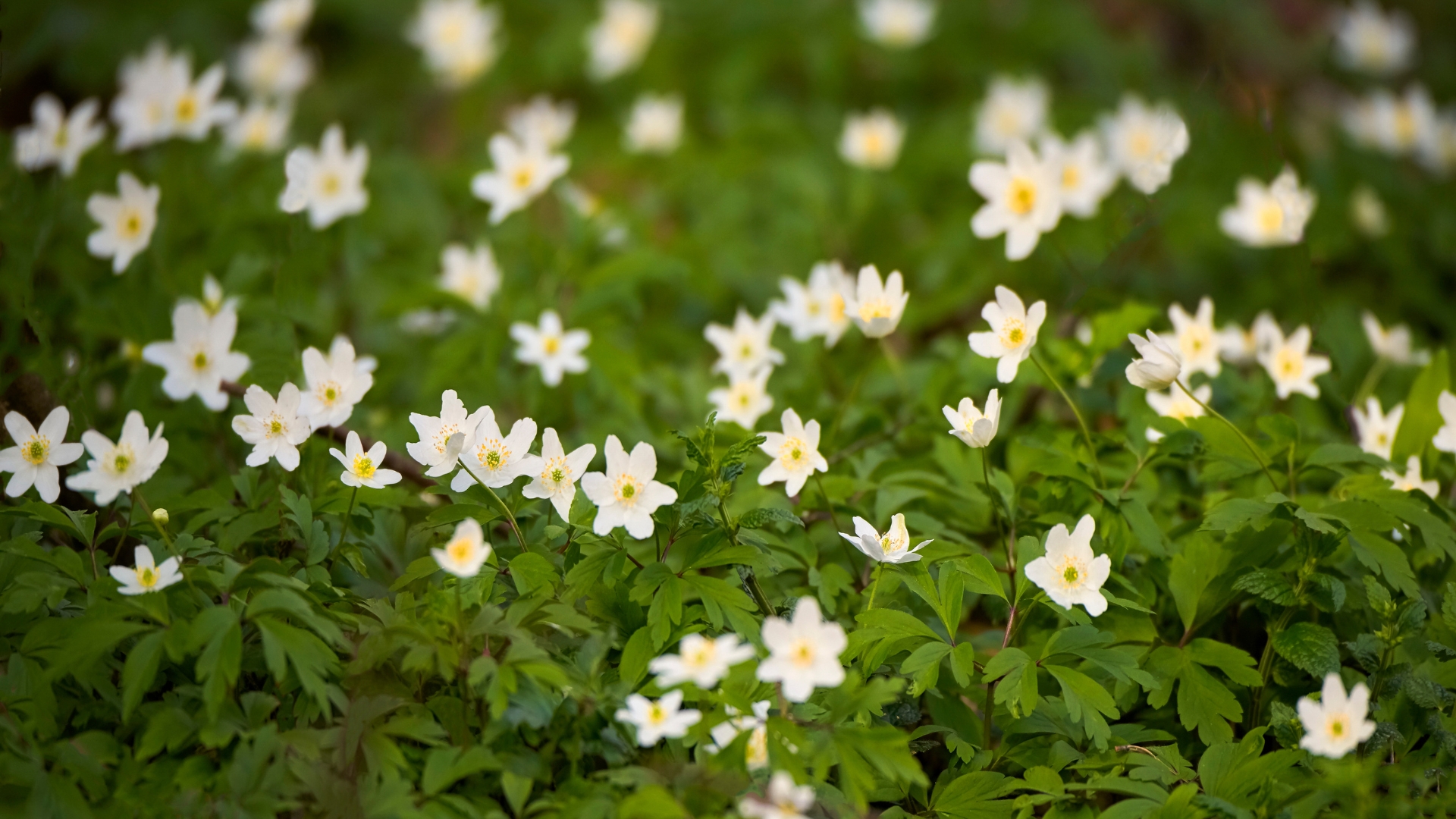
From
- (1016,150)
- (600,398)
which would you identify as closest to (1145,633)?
(1016,150)

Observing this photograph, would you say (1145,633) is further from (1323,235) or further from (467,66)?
(467,66)

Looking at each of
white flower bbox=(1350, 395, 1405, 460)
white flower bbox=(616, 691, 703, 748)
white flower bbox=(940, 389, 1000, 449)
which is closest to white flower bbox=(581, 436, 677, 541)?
white flower bbox=(616, 691, 703, 748)

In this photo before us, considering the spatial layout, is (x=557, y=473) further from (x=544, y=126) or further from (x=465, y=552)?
(x=544, y=126)

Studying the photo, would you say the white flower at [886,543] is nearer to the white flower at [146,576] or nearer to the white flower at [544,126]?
the white flower at [146,576]

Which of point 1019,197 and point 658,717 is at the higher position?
point 1019,197

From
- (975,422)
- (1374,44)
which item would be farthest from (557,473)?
(1374,44)

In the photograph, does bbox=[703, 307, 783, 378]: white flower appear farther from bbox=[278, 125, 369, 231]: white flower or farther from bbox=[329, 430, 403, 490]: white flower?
bbox=[278, 125, 369, 231]: white flower

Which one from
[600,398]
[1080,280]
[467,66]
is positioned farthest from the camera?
[467,66]
